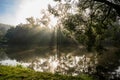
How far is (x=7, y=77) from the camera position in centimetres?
1304

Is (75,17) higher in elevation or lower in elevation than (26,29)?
lower

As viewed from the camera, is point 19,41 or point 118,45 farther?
point 19,41

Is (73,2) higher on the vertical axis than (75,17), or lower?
higher

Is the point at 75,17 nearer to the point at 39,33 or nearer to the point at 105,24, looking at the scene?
the point at 105,24

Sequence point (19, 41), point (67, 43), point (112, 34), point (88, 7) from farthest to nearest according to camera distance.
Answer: point (19, 41) < point (67, 43) < point (112, 34) < point (88, 7)

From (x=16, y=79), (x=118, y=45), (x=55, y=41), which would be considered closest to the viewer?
(x=16, y=79)

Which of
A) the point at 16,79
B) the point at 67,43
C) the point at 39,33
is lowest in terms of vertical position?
the point at 16,79

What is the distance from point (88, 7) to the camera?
78.7ft

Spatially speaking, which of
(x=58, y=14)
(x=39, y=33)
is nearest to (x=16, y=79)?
(x=58, y=14)

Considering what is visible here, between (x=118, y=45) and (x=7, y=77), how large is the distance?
6109 centimetres

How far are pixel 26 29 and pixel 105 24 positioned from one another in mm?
99729

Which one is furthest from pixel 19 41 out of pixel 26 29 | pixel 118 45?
pixel 118 45

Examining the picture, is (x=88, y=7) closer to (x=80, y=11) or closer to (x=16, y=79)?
(x=80, y=11)

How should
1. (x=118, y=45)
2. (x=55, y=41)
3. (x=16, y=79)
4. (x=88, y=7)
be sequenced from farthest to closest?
(x=55, y=41) → (x=118, y=45) → (x=88, y=7) → (x=16, y=79)
